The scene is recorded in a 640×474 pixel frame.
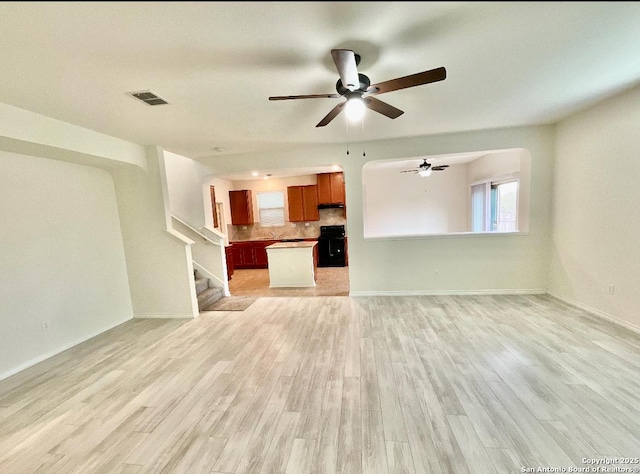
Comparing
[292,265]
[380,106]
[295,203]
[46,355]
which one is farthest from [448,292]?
[46,355]

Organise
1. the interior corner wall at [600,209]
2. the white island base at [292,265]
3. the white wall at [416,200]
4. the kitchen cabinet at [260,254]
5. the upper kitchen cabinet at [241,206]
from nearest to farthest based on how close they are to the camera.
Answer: the interior corner wall at [600,209] → the white island base at [292,265] → the white wall at [416,200] → the kitchen cabinet at [260,254] → the upper kitchen cabinet at [241,206]

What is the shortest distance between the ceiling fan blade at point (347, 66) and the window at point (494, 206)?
500cm

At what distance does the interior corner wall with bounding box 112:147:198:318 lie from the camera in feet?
12.9

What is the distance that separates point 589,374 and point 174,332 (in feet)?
14.7

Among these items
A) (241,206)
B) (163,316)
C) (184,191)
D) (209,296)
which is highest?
(184,191)

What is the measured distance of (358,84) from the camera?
6.25ft

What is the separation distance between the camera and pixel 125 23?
1445 millimetres

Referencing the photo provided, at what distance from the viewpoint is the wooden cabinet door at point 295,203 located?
754 centimetres

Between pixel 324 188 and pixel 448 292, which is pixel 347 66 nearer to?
pixel 448 292

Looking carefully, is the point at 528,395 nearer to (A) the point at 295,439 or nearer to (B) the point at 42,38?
(A) the point at 295,439

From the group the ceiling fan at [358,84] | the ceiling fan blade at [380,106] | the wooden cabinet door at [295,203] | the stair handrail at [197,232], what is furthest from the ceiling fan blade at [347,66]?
the wooden cabinet door at [295,203]

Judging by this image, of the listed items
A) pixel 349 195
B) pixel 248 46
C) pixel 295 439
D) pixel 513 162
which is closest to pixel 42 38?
pixel 248 46

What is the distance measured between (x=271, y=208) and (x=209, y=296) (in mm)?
3972

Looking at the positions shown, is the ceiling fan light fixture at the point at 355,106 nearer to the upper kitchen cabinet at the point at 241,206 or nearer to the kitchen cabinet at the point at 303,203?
the kitchen cabinet at the point at 303,203
